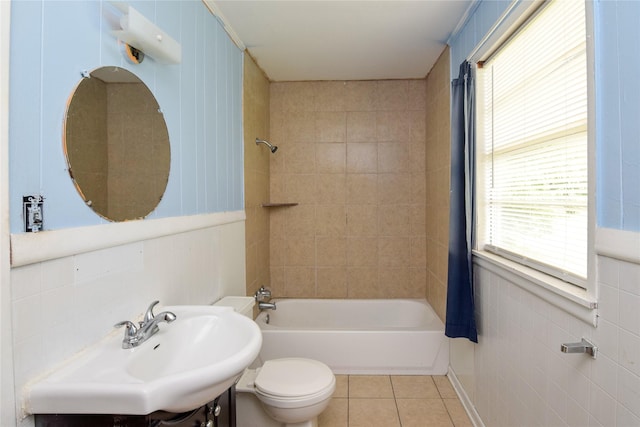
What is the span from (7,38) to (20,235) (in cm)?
45

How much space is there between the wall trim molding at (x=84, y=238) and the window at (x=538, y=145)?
1.55 meters

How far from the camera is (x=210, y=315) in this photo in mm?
1382

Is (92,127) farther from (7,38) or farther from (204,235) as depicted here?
(204,235)

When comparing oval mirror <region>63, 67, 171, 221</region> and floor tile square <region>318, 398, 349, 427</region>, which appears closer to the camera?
oval mirror <region>63, 67, 171, 221</region>

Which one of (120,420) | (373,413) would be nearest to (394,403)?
(373,413)

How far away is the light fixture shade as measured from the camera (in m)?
1.18

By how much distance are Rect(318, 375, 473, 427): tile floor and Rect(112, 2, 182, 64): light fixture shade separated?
2.07m

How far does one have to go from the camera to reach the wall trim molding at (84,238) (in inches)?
33.6

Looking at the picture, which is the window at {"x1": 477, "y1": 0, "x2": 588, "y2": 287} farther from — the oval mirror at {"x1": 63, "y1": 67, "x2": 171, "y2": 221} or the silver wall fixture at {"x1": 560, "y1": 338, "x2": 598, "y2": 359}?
the oval mirror at {"x1": 63, "y1": 67, "x2": 171, "y2": 221}

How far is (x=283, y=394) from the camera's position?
5.67 feet

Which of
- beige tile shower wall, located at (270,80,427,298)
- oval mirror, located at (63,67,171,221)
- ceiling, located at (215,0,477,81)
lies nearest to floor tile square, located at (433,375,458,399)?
beige tile shower wall, located at (270,80,427,298)

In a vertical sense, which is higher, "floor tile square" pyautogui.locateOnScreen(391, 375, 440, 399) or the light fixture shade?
the light fixture shade

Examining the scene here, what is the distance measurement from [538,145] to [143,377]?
1.71 metres

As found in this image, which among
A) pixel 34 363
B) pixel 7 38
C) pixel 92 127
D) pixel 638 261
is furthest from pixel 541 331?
pixel 7 38
